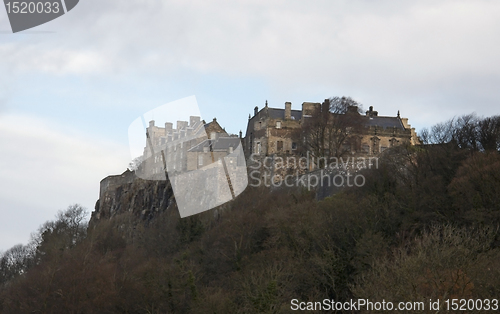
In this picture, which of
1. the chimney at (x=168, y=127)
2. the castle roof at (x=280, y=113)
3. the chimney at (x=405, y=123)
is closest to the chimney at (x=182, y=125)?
the chimney at (x=168, y=127)

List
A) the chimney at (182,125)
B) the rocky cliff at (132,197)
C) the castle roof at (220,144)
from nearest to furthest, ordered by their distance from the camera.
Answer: the castle roof at (220,144) → the rocky cliff at (132,197) → the chimney at (182,125)

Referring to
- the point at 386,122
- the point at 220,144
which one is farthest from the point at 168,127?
the point at 386,122

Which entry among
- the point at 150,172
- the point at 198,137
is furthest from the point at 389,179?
the point at 150,172

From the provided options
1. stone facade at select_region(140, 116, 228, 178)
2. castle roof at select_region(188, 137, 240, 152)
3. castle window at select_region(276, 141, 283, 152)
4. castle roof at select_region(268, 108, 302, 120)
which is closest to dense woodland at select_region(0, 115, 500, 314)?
castle window at select_region(276, 141, 283, 152)

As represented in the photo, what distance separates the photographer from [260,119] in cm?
5550

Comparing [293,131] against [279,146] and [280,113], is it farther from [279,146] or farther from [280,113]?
[280,113]

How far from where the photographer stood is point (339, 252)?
29547mm

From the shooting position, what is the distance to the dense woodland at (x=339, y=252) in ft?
72.3

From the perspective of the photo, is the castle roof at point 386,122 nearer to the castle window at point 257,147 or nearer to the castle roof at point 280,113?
the castle roof at point 280,113

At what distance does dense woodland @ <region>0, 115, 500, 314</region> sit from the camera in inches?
868

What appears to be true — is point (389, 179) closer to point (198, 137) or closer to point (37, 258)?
point (198, 137)

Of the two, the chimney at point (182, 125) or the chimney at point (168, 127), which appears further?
the chimney at point (168, 127)

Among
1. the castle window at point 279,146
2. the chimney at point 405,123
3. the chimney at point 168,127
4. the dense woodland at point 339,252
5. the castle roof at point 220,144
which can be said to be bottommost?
the dense woodland at point 339,252

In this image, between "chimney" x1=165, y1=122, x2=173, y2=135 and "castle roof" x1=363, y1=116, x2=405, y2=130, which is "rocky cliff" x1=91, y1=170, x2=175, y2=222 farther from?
"castle roof" x1=363, y1=116, x2=405, y2=130
